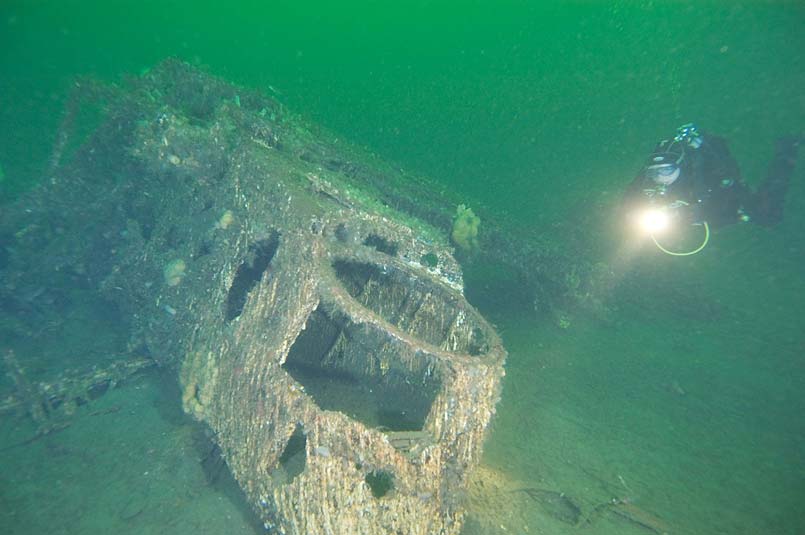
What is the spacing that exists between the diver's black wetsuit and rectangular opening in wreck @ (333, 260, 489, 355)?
597 cm

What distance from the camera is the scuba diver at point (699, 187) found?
7.88 metres

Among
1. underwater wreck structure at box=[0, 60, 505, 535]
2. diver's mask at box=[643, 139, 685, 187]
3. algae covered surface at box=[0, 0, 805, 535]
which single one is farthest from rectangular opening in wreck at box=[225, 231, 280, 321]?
diver's mask at box=[643, 139, 685, 187]

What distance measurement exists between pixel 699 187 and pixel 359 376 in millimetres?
8055

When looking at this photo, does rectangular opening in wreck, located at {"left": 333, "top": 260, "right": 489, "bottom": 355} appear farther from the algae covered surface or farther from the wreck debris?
the wreck debris

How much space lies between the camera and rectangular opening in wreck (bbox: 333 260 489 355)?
3982mm

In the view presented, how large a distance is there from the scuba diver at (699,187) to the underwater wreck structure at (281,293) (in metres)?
4.47

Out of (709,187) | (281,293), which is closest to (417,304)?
(281,293)

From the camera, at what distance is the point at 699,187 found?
8312 mm

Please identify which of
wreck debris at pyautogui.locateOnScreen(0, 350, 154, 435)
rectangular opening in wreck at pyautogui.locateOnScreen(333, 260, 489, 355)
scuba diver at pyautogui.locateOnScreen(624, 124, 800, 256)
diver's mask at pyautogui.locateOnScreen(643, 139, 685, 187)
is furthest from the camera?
scuba diver at pyautogui.locateOnScreen(624, 124, 800, 256)

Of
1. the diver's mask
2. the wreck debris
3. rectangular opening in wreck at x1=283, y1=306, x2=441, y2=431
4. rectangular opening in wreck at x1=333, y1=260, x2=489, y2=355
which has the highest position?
the diver's mask

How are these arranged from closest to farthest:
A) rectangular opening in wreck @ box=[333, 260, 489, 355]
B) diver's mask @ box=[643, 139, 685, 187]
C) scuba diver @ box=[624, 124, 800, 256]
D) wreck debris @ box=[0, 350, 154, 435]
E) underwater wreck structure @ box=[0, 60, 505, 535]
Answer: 1. underwater wreck structure @ box=[0, 60, 505, 535]
2. rectangular opening in wreck @ box=[333, 260, 489, 355]
3. wreck debris @ box=[0, 350, 154, 435]
4. diver's mask @ box=[643, 139, 685, 187]
5. scuba diver @ box=[624, 124, 800, 256]

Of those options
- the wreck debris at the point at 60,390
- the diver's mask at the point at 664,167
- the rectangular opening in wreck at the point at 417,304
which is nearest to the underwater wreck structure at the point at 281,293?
the rectangular opening in wreck at the point at 417,304

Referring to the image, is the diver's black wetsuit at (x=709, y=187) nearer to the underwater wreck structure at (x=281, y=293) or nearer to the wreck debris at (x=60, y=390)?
the underwater wreck structure at (x=281, y=293)

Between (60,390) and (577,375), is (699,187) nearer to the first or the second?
(577,375)
